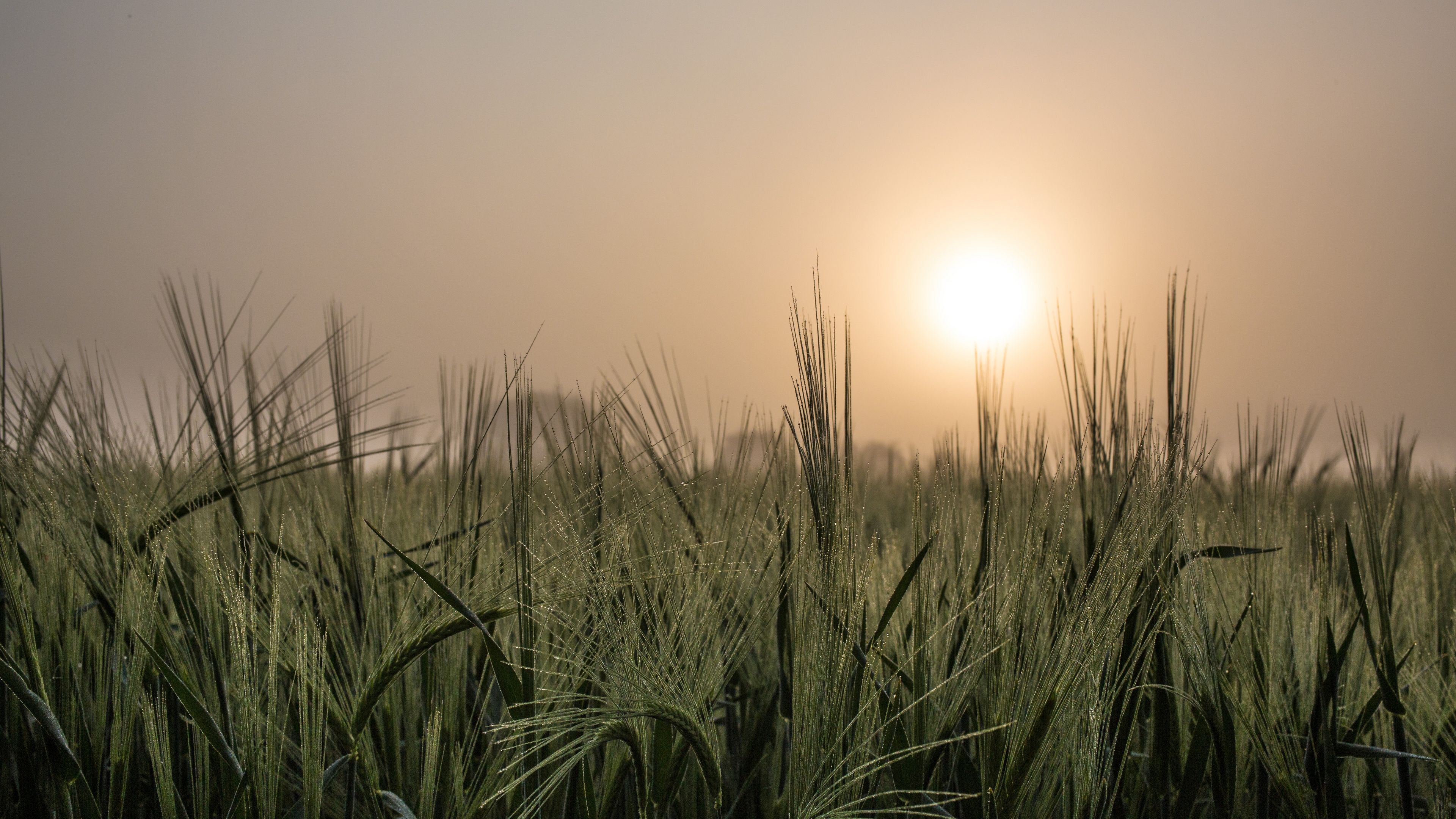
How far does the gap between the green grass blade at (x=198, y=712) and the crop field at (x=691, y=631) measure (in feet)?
0.04

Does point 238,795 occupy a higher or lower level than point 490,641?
lower

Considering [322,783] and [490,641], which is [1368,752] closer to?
[490,641]

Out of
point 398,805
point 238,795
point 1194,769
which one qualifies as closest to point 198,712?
point 238,795

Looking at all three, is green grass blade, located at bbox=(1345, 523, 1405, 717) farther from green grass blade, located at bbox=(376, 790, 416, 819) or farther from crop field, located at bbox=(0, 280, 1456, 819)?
green grass blade, located at bbox=(376, 790, 416, 819)

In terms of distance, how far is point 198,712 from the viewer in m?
0.92

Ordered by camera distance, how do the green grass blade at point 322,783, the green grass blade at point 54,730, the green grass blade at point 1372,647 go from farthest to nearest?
1. the green grass blade at point 1372,647
2. the green grass blade at point 322,783
3. the green grass blade at point 54,730

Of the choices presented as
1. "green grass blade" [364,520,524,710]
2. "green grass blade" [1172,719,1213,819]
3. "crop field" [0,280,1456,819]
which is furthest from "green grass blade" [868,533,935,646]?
"green grass blade" [1172,719,1213,819]

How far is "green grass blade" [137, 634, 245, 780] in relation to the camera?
34.9 inches

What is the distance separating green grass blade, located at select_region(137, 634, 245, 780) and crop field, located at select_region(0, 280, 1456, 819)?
0.01 m

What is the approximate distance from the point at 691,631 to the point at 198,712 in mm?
502

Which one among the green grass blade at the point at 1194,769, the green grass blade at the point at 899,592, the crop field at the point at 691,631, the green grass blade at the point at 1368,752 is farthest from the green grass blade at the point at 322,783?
the green grass blade at the point at 1368,752

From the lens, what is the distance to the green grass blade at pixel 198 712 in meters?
0.89

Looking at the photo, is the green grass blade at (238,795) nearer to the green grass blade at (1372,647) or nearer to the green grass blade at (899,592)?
the green grass blade at (899,592)

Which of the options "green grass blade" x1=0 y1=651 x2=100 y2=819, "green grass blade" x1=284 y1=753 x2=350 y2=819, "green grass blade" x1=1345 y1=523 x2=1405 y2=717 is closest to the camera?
"green grass blade" x1=0 y1=651 x2=100 y2=819
